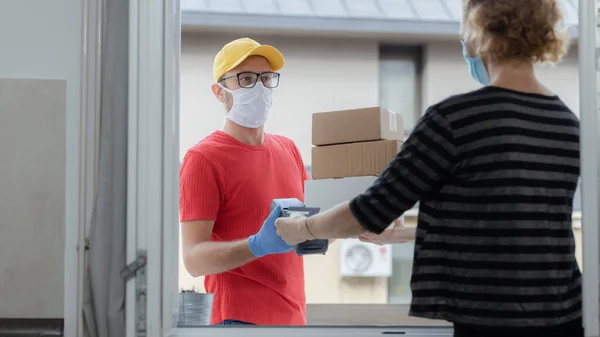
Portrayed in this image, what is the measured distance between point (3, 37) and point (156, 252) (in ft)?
2.22

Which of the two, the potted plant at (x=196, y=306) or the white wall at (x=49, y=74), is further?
the potted plant at (x=196, y=306)

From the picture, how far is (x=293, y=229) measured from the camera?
1.67 meters

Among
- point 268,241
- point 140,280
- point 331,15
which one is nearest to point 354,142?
point 268,241

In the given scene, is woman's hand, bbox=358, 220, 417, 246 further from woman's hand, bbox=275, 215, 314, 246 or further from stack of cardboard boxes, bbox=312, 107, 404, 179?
woman's hand, bbox=275, 215, 314, 246

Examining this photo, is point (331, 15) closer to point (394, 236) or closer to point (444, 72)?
point (444, 72)

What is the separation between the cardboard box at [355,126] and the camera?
7.39 feet

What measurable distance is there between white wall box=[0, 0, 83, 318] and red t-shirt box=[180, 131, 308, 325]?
549 millimetres

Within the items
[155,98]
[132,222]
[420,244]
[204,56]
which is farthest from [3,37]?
[204,56]

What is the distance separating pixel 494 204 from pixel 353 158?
999 mm

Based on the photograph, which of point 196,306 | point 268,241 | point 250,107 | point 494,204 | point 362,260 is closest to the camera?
point 494,204

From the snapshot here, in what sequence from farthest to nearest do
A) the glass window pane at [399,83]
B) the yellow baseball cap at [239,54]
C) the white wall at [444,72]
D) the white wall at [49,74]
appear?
the glass window pane at [399,83] < the white wall at [444,72] < the yellow baseball cap at [239,54] < the white wall at [49,74]

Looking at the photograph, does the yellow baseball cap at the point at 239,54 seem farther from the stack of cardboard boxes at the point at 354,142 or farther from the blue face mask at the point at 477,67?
the blue face mask at the point at 477,67

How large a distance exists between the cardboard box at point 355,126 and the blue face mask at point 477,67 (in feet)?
2.13

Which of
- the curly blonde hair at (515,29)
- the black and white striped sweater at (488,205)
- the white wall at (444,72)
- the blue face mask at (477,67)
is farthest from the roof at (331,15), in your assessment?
the black and white striped sweater at (488,205)
